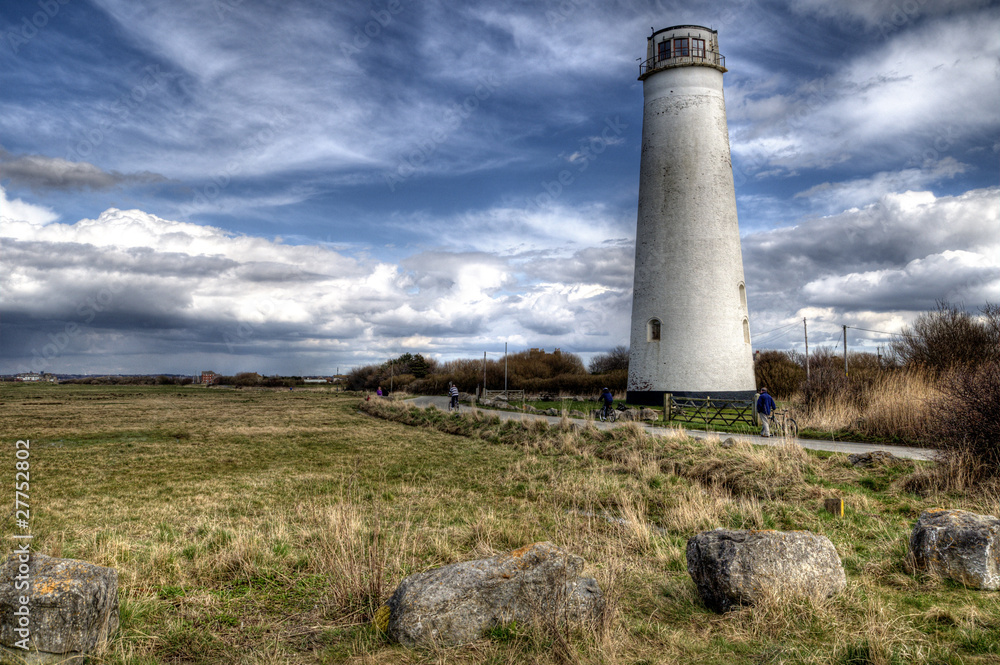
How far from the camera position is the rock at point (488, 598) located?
15.5 ft

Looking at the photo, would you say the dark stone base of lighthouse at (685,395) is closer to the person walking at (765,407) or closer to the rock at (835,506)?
→ the person walking at (765,407)

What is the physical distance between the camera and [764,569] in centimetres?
530

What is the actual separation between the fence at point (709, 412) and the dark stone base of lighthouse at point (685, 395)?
44cm

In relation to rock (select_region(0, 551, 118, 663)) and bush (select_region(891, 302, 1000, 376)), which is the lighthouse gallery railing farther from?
rock (select_region(0, 551, 118, 663))

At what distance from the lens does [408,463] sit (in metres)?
17.8

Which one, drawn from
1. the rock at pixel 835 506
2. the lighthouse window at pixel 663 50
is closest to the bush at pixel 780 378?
the lighthouse window at pixel 663 50

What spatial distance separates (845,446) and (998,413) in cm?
577

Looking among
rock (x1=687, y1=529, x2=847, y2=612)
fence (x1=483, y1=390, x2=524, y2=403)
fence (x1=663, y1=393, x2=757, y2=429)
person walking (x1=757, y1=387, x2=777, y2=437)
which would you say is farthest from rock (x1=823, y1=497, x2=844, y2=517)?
fence (x1=483, y1=390, x2=524, y2=403)

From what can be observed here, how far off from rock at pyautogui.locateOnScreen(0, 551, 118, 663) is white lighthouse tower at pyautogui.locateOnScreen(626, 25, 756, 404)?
24.7 meters

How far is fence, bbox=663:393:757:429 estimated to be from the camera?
Answer: 2312 cm

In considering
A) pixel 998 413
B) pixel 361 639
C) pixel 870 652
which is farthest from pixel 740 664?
pixel 998 413

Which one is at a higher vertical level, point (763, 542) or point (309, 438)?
point (763, 542)

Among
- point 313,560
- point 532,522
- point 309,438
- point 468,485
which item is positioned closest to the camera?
point 313,560

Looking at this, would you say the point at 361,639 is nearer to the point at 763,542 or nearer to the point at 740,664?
the point at 740,664
